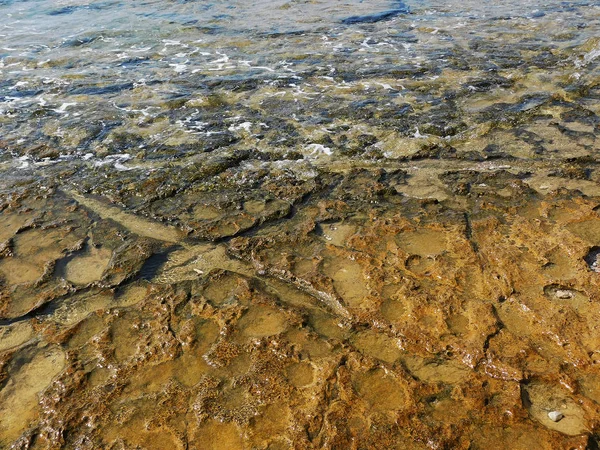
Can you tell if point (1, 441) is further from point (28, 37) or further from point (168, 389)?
point (28, 37)

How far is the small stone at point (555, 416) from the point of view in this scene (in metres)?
2.65

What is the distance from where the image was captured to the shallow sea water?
282cm

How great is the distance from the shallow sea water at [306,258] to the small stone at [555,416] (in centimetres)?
3

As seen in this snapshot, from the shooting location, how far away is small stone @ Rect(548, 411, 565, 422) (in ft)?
8.71

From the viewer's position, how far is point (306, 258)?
412 cm

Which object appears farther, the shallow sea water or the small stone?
the shallow sea water

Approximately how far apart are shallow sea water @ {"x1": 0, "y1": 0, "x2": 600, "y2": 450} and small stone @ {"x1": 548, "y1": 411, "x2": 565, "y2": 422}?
0.08 feet

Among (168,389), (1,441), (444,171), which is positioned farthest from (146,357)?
(444,171)

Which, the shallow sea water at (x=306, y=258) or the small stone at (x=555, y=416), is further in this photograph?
the shallow sea water at (x=306, y=258)

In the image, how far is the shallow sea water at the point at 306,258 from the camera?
2824 mm

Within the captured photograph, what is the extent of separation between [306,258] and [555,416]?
2227 millimetres

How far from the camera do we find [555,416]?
8.72 ft

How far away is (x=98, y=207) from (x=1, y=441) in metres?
2.88

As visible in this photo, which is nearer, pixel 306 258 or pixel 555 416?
pixel 555 416
